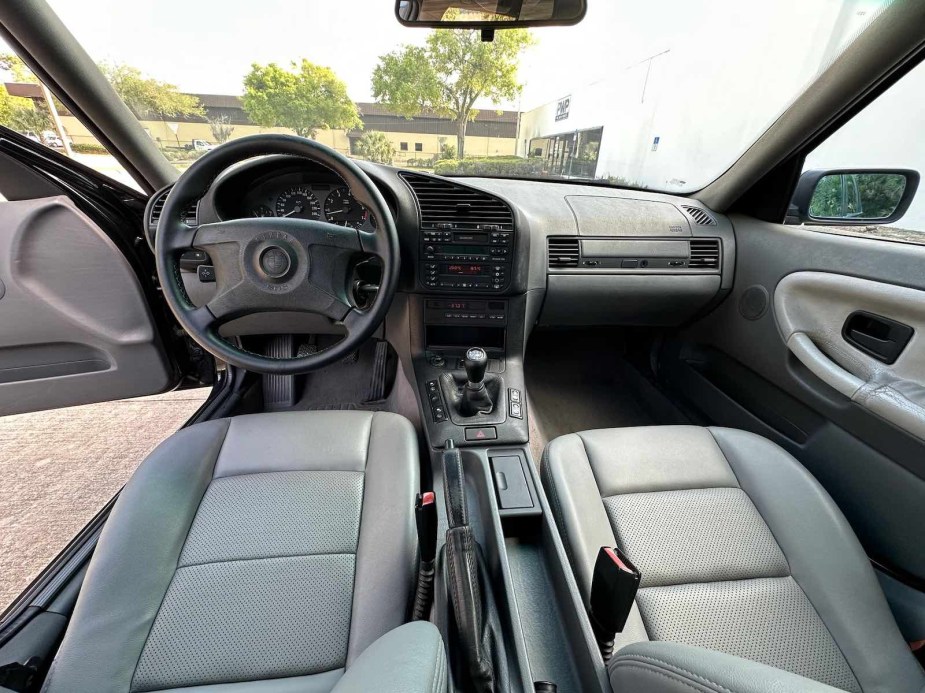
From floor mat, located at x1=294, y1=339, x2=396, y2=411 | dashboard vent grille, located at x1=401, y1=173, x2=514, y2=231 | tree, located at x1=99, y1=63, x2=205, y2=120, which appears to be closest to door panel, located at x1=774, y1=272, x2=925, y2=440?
dashboard vent grille, located at x1=401, y1=173, x2=514, y2=231

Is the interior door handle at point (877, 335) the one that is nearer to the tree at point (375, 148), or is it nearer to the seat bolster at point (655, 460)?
the seat bolster at point (655, 460)

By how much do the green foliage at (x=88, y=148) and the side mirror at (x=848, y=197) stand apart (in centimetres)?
251

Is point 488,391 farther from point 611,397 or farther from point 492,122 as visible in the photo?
point 492,122

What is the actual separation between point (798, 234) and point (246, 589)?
2.02 m

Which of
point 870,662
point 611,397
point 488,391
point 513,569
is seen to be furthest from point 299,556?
point 611,397

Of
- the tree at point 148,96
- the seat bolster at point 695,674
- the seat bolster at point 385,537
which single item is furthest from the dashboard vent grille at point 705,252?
the tree at point 148,96

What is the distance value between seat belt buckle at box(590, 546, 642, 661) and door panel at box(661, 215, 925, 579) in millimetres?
924

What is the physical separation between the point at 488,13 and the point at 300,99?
0.98 metres

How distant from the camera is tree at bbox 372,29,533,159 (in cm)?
191

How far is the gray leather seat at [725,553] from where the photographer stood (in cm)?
82

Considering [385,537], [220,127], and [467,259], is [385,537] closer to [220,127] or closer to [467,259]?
[467,259]

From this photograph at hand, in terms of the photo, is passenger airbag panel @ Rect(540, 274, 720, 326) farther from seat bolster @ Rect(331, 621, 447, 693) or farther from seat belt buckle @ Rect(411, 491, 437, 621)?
seat bolster @ Rect(331, 621, 447, 693)

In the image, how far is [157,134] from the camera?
153 centimetres

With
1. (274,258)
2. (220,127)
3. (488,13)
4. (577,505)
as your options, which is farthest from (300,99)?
(577,505)
